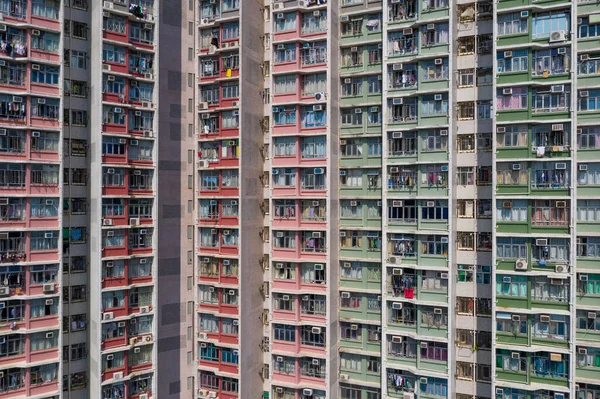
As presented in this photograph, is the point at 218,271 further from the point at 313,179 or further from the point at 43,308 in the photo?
the point at 43,308

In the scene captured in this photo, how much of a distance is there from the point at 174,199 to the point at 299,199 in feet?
27.7

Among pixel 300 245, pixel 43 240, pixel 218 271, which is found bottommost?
pixel 218 271

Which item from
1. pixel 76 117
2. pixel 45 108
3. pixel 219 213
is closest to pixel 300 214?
pixel 219 213

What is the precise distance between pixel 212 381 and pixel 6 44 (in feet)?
76.4

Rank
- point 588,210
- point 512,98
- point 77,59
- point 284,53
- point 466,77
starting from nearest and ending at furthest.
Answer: point 588,210, point 512,98, point 466,77, point 77,59, point 284,53

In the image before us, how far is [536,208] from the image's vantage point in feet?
81.8

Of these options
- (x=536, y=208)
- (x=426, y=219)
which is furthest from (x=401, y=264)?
(x=536, y=208)

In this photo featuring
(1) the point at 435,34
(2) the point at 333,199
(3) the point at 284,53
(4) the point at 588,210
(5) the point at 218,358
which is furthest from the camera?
(5) the point at 218,358

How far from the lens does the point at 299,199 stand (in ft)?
97.0

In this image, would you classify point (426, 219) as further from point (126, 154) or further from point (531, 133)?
point (126, 154)

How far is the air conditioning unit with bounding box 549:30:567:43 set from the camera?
24.1 meters

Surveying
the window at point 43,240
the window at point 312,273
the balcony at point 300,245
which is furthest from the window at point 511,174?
the window at point 43,240

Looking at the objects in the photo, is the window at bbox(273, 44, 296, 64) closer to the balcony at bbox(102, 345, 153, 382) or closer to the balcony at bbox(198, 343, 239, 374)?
→ the balcony at bbox(198, 343, 239, 374)

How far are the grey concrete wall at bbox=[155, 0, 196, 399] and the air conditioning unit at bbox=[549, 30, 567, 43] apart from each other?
71.7 ft
